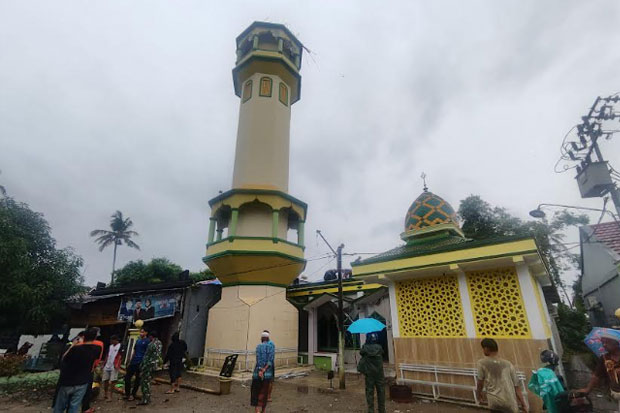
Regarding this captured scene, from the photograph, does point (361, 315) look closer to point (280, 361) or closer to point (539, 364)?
point (280, 361)

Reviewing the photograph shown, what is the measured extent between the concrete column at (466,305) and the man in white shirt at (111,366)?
9.16 metres

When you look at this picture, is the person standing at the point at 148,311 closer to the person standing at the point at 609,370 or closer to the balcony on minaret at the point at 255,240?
the balcony on minaret at the point at 255,240

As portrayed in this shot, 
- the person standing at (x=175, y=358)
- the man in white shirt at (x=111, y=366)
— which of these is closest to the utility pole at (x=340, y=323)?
the person standing at (x=175, y=358)

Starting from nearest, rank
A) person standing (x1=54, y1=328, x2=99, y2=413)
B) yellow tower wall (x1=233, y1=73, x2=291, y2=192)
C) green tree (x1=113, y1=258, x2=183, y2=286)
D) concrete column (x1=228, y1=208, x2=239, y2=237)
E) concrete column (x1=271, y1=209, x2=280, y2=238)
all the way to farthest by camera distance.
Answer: person standing (x1=54, y1=328, x2=99, y2=413) → concrete column (x1=228, y1=208, x2=239, y2=237) → concrete column (x1=271, y1=209, x2=280, y2=238) → yellow tower wall (x1=233, y1=73, x2=291, y2=192) → green tree (x1=113, y1=258, x2=183, y2=286)

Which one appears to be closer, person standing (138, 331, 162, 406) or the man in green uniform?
the man in green uniform

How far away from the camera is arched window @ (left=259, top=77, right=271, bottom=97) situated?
18.3 metres

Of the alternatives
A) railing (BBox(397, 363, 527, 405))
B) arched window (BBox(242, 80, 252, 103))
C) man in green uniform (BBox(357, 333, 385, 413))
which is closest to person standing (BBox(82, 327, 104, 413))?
man in green uniform (BBox(357, 333, 385, 413))

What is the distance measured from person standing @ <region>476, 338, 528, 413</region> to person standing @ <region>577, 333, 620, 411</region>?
800 mm

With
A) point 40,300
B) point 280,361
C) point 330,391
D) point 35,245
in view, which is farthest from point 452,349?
point 35,245

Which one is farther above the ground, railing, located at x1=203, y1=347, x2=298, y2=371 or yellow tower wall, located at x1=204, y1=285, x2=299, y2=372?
yellow tower wall, located at x1=204, y1=285, x2=299, y2=372

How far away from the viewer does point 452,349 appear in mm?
8414

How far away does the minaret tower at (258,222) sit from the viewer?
1434 cm

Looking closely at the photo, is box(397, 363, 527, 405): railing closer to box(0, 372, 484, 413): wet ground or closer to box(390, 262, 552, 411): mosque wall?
box(390, 262, 552, 411): mosque wall

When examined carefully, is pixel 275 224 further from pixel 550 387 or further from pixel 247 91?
pixel 550 387
